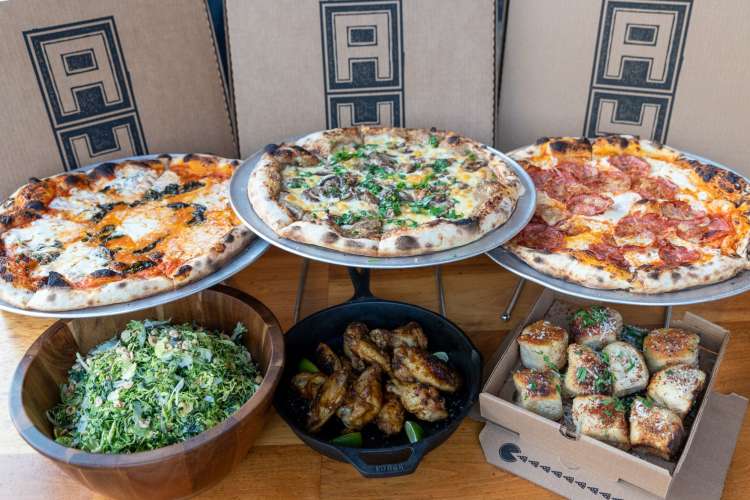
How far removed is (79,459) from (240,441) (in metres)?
0.40

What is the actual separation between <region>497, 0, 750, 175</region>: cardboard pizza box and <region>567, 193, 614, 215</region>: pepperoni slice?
643mm

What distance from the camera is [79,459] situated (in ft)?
4.77

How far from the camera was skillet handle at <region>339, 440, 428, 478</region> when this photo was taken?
1569 millimetres

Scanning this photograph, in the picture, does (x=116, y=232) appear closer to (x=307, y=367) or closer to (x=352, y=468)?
(x=307, y=367)

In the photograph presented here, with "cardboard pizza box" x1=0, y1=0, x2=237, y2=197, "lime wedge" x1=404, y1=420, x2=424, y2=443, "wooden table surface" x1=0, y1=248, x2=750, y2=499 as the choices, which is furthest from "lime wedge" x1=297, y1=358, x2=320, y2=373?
"cardboard pizza box" x1=0, y1=0, x2=237, y2=197

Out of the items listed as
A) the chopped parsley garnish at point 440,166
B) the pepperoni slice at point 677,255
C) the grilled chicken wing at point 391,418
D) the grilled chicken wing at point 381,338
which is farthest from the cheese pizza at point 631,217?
the grilled chicken wing at point 391,418

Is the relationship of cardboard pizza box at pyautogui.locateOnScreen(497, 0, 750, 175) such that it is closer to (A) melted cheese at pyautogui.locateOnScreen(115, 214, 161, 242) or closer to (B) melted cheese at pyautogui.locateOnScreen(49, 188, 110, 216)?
(A) melted cheese at pyautogui.locateOnScreen(115, 214, 161, 242)

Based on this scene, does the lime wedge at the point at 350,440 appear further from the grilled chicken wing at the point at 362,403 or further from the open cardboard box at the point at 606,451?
the open cardboard box at the point at 606,451

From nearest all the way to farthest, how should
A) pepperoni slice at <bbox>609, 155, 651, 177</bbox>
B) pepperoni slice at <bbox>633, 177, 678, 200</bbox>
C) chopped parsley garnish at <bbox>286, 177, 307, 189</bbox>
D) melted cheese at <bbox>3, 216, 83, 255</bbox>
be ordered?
melted cheese at <bbox>3, 216, 83, 255</bbox> → chopped parsley garnish at <bbox>286, 177, 307, 189</bbox> → pepperoni slice at <bbox>633, 177, 678, 200</bbox> → pepperoni slice at <bbox>609, 155, 651, 177</bbox>

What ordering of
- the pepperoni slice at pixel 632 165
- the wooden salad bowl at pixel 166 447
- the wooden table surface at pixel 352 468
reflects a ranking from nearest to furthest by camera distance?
the wooden salad bowl at pixel 166 447 < the wooden table surface at pixel 352 468 < the pepperoni slice at pixel 632 165

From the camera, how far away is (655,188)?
2418 mm

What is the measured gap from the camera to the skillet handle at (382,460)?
1569mm

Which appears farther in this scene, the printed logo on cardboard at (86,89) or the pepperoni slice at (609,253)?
the printed logo on cardboard at (86,89)

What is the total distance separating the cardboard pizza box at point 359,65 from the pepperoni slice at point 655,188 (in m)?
0.73
